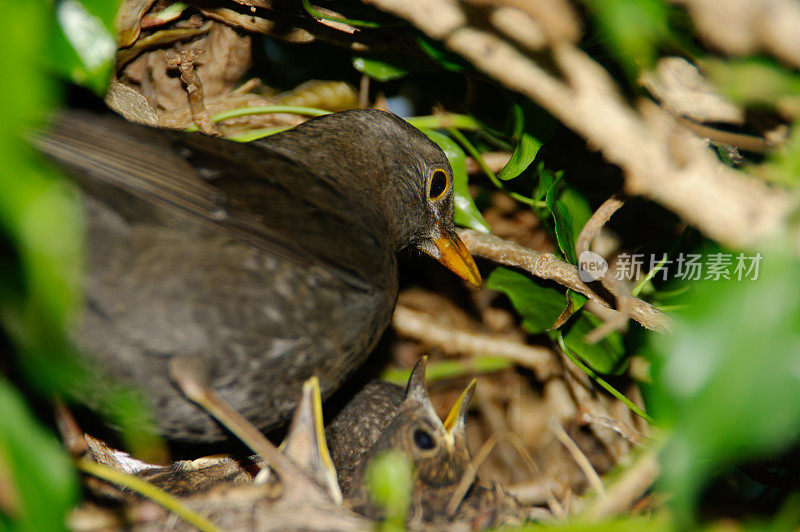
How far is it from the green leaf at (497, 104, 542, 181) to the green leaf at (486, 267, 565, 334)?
0.63m

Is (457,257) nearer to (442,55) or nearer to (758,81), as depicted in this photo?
(442,55)

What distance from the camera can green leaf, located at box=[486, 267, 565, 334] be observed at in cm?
320

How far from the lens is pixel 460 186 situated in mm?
3379

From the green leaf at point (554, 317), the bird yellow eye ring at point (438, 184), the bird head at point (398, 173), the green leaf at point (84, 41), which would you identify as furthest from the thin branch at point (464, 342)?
the green leaf at point (84, 41)

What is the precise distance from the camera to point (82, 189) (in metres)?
2.13

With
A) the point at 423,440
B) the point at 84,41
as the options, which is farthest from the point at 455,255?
the point at 84,41

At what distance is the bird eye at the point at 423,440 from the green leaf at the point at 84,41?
1868mm

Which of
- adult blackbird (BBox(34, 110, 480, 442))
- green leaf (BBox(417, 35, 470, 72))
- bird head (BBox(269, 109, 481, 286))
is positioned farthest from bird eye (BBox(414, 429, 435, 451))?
green leaf (BBox(417, 35, 470, 72))

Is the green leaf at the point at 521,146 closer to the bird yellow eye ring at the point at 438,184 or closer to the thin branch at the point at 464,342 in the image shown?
the bird yellow eye ring at the point at 438,184

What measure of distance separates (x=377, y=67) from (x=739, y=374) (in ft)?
7.95

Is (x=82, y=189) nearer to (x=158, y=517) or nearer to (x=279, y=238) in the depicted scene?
(x=279, y=238)

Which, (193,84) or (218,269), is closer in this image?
(218,269)

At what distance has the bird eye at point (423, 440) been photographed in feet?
9.01

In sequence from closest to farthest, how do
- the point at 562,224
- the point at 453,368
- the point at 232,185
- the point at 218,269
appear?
the point at 218,269 → the point at 232,185 → the point at 562,224 → the point at 453,368
